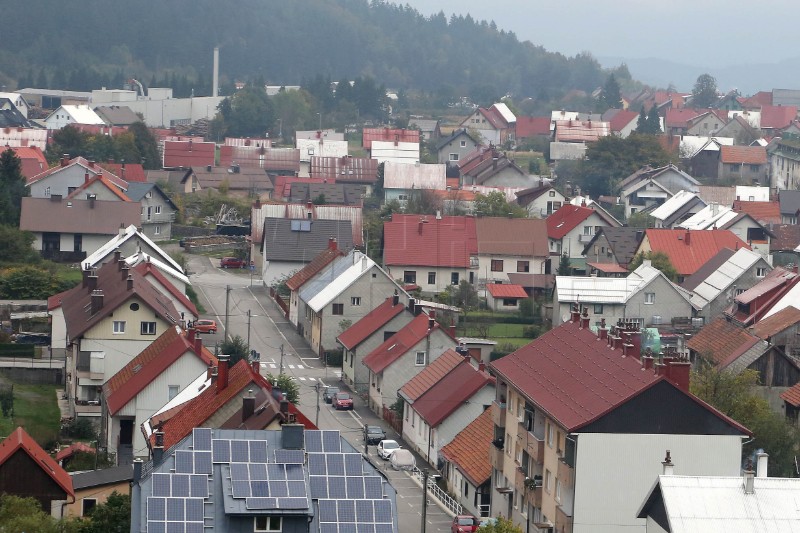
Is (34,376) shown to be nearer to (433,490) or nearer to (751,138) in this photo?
(433,490)

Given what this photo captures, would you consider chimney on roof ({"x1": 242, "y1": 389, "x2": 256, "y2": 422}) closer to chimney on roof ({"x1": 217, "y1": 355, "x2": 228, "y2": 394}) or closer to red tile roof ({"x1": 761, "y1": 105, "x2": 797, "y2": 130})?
chimney on roof ({"x1": 217, "y1": 355, "x2": 228, "y2": 394})

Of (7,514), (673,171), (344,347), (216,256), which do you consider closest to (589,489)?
(7,514)

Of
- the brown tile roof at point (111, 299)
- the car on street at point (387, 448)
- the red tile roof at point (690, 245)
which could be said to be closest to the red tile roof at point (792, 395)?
the car on street at point (387, 448)

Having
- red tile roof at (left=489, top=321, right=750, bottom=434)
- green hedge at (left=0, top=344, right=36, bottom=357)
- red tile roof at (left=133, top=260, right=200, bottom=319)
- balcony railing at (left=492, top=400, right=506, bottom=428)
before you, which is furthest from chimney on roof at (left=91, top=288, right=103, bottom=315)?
balcony railing at (left=492, top=400, right=506, bottom=428)

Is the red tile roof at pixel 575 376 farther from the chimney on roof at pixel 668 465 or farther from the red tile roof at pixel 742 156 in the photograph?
the red tile roof at pixel 742 156

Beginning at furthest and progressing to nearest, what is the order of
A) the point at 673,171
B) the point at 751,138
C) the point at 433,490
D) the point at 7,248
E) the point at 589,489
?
the point at 751,138 < the point at 673,171 < the point at 7,248 < the point at 433,490 < the point at 589,489

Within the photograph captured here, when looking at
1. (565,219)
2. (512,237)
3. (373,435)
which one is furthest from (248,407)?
(565,219)

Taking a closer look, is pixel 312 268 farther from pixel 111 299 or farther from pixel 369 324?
pixel 111 299
